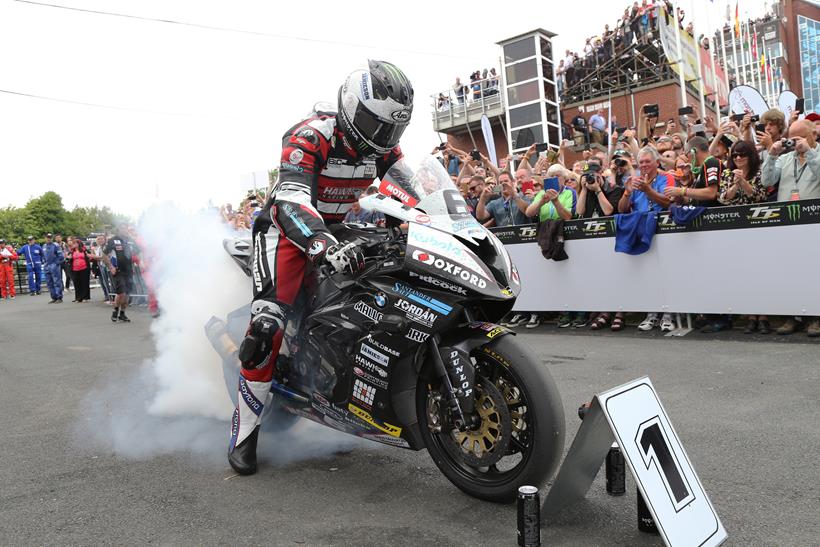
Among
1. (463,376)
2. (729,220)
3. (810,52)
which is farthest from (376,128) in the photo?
(810,52)

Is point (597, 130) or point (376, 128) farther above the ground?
point (597, 130)

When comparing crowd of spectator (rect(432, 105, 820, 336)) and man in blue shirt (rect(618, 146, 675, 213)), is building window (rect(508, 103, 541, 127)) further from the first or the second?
man in blue shirt (rect(618, 146, 675, 213))

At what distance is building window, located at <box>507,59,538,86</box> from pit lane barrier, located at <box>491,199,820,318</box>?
65.6 feet

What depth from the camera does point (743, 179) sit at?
744 cm

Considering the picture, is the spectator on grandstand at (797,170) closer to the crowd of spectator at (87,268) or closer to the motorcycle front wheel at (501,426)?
the motorcycle front wheel at (501,426)

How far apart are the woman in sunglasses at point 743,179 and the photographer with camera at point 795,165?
6.0 inches

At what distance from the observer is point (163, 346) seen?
5.20 m

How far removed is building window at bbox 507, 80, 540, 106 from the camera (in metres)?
27.7

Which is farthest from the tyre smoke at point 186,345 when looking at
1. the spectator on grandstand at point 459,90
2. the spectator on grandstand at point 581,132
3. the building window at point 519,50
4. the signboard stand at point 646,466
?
the spectator on grandstand at point 459,90

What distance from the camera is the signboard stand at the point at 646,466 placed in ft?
8.20

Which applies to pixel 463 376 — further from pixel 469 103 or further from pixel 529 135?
pixel 469 103

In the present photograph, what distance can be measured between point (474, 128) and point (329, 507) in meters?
36.3

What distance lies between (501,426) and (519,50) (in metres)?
27.2

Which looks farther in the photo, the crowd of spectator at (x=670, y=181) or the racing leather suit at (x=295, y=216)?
the crowd of spectator at (x=670, y=181)
